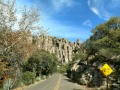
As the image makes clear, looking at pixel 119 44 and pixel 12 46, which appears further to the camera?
pixel 119 44

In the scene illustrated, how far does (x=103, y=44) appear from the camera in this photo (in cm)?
4447

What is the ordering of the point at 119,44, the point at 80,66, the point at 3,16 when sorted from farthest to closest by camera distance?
the point at 80,66 → the point at 119,44 → the point at 3,16

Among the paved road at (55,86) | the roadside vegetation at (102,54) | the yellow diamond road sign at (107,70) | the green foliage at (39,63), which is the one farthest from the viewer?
the green foliage at (39,63)

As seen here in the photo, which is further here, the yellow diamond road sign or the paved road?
the paved road

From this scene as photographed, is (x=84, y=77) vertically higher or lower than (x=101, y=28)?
lower

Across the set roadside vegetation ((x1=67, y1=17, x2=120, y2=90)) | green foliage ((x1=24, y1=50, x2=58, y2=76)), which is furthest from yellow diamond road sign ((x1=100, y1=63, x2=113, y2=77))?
green foliage ((x1=24, y1=50, x2=58, y2=76))

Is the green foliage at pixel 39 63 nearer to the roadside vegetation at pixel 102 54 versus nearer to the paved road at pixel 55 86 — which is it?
the roadside vegetation at pixel 102 54

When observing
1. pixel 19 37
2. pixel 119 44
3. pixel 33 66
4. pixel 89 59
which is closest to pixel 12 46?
pixel 19 37

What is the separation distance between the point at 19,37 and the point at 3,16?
1945 millimetres

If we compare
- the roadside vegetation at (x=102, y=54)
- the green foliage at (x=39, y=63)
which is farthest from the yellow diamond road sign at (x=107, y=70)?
the green foliage at (x=39, y=63)

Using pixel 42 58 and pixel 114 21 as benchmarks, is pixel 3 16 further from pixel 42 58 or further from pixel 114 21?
pixel 42 58

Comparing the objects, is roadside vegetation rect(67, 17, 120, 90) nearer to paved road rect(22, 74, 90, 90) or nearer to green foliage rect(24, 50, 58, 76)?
paved road rect(22, 74, 90, 90)

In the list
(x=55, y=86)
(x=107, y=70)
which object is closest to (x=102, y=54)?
(x=55, y=86)

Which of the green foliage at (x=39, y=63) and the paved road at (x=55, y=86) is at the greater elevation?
the green foliage at (x=39, y=63)
